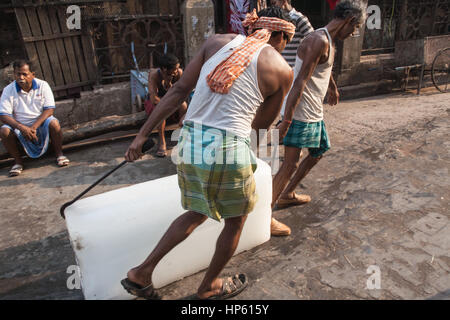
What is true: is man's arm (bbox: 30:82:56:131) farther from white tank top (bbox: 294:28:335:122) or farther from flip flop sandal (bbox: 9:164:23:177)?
white tank top (bbox: 294:28:335:122)

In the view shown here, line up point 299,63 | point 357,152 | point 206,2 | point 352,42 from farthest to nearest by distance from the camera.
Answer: point 352,42
point 206,2
point 357,152
point 299,63

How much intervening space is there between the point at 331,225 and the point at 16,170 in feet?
10.9

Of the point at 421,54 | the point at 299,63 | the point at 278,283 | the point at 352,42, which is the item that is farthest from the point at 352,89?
the point at 278,283

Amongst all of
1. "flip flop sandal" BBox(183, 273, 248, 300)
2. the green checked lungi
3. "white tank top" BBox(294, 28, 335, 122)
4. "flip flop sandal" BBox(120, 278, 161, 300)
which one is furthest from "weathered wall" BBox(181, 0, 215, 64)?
"flip flop sandal" BBox(120, 278, 161, 300)

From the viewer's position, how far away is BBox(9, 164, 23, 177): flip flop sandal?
12.3ft

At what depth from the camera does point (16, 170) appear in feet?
12.4

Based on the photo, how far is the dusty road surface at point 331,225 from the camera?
87.4 inches

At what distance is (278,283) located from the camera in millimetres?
2240

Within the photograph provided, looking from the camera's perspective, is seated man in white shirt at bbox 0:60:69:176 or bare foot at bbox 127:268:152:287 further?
seated man in white shirt at bbox 0:60:69:176

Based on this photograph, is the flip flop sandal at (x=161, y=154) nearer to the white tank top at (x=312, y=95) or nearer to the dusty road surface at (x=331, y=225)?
the dusty road surface at (x=331, y=225)

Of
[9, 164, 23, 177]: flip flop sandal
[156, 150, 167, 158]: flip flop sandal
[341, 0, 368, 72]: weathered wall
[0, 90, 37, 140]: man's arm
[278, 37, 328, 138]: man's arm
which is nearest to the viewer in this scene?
[278, 37, 328, 138]: man's arm

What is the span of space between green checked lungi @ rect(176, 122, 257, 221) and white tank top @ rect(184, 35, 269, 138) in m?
0.05
